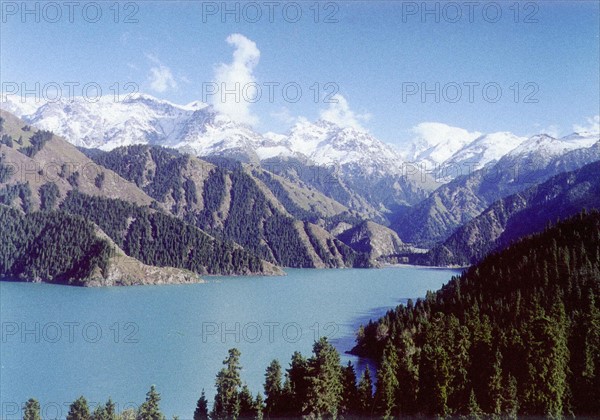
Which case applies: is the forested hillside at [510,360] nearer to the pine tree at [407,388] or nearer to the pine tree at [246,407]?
the pine tree at [407,388]

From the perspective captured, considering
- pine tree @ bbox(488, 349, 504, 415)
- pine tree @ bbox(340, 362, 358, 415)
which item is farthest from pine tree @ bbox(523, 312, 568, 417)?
pine tree @ bbox(340, 362, 358, 415)

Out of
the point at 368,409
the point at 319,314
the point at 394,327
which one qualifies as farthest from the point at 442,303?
the point at 368,409

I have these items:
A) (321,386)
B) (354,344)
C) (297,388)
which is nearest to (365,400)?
(297,388)

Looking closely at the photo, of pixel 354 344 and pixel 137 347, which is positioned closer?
pixel 137 347

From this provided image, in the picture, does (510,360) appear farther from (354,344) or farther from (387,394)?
(354,344)

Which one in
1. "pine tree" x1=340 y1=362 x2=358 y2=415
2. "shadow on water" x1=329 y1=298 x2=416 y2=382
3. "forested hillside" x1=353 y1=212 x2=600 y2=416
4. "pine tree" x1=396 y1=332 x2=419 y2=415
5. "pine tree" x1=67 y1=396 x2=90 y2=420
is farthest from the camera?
"shadow on water" x1=329 y1=298 x2=416 y2=382

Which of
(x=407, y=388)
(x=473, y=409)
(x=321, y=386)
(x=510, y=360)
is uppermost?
(x=510, y=360)

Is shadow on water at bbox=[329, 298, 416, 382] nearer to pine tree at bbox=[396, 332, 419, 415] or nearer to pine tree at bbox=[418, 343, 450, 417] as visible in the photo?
pine tree at bbox=[396, 332, 419, 415]

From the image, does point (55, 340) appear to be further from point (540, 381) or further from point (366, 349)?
point (540, 381)

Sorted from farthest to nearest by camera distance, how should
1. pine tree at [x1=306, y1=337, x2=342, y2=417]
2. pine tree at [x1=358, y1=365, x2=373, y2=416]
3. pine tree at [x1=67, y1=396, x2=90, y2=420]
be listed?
pine tree at [x1=67, y1=396, x2=90, y2=420] < pine tree at [x1=358, y1=365, x2=373, y2=416] < pine tree at [x1=306, y1=337, x2=342, y2=417]

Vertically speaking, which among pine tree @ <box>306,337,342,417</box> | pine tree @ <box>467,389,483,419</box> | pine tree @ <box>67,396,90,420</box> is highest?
pine tree @ <box>306,337,342,417</box>

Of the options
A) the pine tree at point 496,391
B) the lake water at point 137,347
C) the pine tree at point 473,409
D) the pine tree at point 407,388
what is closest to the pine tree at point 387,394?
the pine tree at point 407,388
